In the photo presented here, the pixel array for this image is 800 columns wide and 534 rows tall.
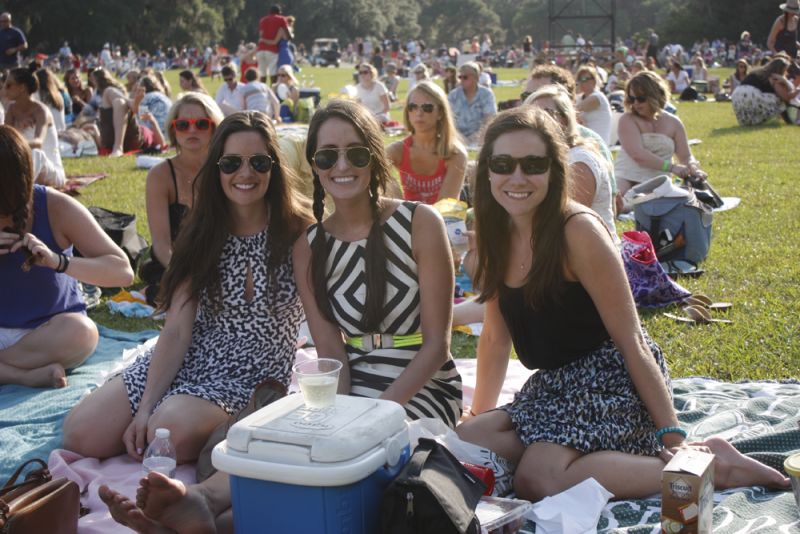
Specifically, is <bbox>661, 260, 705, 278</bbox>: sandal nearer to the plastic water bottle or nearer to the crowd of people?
the crowd of people

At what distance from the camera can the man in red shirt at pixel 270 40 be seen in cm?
2061

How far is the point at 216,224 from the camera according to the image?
13.1 feet

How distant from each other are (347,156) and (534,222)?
81 centimetres

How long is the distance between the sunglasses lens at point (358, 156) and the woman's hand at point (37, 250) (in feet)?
5.59

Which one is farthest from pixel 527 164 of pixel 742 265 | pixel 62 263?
pixel 742 265

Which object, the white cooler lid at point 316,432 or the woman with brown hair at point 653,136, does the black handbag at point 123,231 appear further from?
the white cooler lid at point 316,432

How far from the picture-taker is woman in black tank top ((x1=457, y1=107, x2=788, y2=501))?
3.24 meters

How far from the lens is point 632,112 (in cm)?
851

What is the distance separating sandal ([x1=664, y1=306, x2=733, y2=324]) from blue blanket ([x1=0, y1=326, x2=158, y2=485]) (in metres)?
3.60

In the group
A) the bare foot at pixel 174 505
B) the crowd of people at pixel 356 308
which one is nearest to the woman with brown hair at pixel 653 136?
the crowd of people at pixel 356 308

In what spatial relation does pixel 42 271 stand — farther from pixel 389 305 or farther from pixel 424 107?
pixel 424 107

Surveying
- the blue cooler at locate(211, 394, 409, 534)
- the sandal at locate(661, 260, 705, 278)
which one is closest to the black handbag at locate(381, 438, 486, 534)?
the blue cooler at locate(211, 394, 409, 534)

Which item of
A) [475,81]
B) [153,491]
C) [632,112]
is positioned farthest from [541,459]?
[475,81]

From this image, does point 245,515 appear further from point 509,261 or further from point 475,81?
point 475,81
